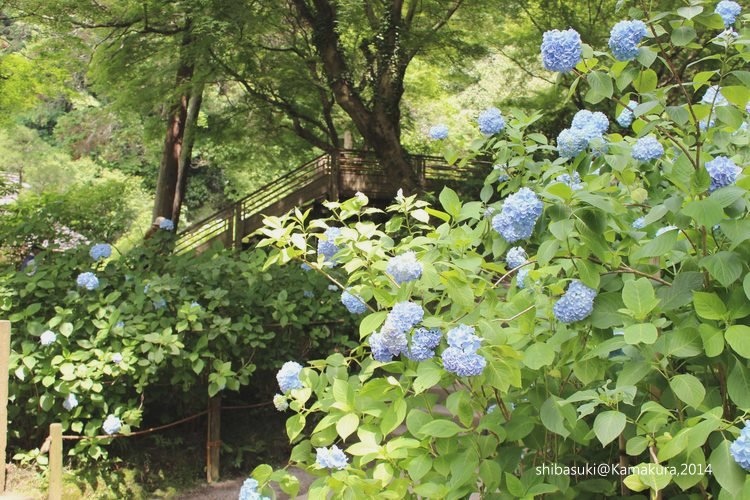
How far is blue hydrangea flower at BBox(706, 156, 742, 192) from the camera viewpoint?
4.60 ft

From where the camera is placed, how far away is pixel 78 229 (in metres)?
5.80

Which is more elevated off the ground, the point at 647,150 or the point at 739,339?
the point at 647,150

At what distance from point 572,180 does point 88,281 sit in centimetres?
331

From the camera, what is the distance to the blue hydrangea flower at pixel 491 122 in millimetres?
2045

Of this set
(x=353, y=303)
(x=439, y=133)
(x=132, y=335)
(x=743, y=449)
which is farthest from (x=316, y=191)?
(x=743, y=449)

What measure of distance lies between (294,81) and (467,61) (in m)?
2.74

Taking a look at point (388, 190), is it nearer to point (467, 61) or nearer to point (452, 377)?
point (467, 61)

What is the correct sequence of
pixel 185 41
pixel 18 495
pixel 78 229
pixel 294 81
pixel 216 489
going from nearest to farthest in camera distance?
pixel 18 495
pixel 216 489
pixel 78 229
pixel 185 41
pixel 294 81

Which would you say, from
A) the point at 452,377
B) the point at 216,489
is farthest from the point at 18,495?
the point at 452,377

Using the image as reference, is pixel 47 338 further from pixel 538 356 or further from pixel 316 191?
pixel 316 191

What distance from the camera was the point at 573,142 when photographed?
169 cm

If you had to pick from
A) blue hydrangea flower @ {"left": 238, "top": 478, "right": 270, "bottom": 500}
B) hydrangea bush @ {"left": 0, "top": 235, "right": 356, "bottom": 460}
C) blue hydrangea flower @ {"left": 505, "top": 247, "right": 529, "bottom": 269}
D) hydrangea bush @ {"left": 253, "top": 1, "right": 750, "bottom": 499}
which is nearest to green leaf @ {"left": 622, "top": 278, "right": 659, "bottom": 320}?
hydrangea bush @ {"left": 253, "top": 1, "right": 750, "bottom": 499}

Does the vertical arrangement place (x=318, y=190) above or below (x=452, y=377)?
above

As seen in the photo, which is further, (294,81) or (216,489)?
(294,81)
